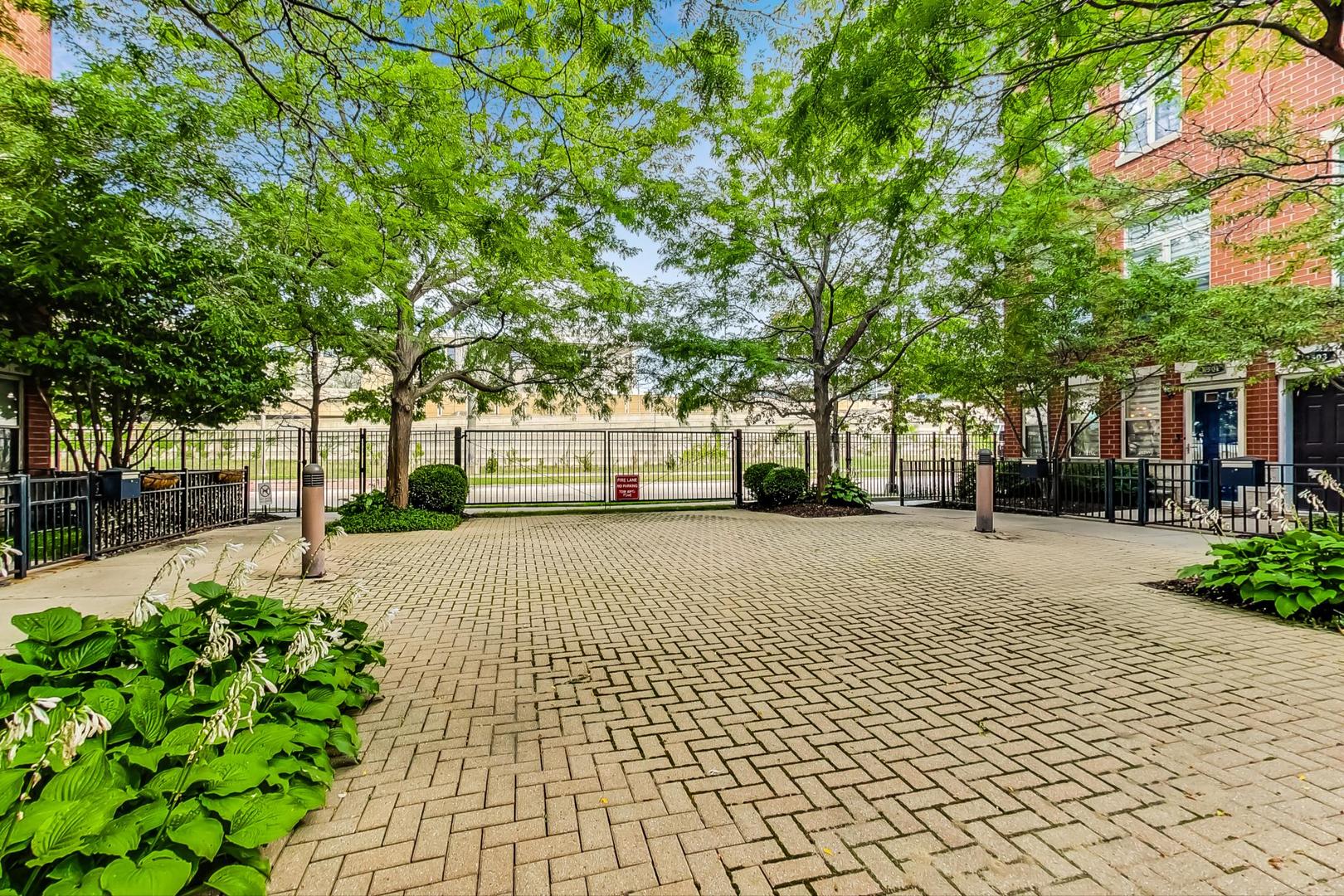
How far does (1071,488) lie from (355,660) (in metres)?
14.5

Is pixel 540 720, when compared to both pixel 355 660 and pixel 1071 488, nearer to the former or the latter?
pixel 355 660

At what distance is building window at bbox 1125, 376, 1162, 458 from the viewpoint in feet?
47.0

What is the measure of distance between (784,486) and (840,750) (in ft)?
38.3

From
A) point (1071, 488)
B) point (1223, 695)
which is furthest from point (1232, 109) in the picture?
point (1223, 695)

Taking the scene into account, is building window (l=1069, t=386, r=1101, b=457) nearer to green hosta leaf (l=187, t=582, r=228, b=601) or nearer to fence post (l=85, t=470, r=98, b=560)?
green hosta leaf (l=187, t=582, r=228, b=601)

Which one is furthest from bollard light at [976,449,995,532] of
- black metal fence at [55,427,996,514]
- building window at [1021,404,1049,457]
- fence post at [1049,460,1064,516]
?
building window at [1021,404,1049,457]

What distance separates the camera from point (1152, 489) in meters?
11.5

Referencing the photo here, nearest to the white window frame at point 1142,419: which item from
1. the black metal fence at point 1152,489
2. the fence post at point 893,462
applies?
the black metal fence at point 1152,489

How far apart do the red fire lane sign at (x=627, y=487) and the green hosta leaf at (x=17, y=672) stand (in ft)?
42.8

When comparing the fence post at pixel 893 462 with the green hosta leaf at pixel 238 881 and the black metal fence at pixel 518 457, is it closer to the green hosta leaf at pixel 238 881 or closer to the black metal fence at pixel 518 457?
the black metal fence at pixel 518 457

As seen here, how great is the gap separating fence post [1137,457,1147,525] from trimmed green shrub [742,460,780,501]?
7.04 meters

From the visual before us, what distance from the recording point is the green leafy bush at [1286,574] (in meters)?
4.86

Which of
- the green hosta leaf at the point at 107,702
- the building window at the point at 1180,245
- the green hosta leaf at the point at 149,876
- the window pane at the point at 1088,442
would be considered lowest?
the green hosta leaf at the point at 149,876

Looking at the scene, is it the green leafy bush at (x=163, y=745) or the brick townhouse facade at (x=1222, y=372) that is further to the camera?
the brick townhouse facade at (x=1222, y=372)
